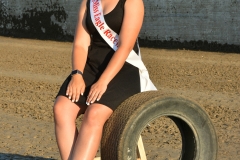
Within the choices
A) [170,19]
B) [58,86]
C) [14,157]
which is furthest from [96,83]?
[170,19]

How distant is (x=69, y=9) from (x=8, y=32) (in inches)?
171

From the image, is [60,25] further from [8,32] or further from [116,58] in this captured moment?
[116,58]

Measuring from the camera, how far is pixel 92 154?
4230 mm

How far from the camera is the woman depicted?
423 centimetres

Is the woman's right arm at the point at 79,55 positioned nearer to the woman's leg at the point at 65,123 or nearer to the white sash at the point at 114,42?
the woman's leg at the point at 65,123

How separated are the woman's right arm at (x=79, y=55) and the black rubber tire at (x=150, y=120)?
33cm

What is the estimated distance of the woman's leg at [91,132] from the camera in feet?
13.8

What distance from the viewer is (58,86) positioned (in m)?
11.4

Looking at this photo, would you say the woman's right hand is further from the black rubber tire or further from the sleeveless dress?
the black rubber tire

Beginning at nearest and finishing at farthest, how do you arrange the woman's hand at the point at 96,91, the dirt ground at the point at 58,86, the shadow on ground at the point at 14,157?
the woman's hand at the point at 96,91 → the shadow on ground at the point at 14,157 → the dirt ground at the point at 58,86

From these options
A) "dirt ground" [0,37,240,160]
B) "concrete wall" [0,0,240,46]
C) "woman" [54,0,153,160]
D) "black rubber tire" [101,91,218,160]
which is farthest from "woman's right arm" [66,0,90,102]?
"concrete wall" [0,0,240,46]

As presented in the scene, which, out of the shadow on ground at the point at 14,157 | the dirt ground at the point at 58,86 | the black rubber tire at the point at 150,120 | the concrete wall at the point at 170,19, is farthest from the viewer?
the concrete wall at the point at 170,19

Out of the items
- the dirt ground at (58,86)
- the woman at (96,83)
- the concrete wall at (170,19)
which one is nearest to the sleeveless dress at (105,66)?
the woman at (96,83)

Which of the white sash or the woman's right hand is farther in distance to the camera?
the white sash
